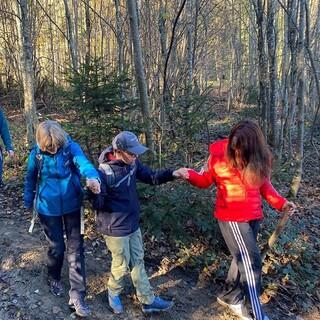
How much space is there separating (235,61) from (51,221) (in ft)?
71.4

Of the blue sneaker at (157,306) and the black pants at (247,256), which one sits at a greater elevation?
the black pants at (247,256)

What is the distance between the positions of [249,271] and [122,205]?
1.35 meters

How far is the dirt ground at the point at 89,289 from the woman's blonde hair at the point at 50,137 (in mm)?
1543

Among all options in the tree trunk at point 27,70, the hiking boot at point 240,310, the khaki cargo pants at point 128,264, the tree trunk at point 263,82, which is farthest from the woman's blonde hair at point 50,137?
the tree trunk at point 263,82

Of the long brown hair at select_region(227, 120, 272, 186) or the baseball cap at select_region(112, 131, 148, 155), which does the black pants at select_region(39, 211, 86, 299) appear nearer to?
the baseball cap at select_region(112, 131, 148, 155)

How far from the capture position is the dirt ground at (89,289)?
3.81 m

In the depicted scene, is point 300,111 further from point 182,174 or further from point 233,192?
point 182,174

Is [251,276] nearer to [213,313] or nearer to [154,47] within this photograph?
[213,313]

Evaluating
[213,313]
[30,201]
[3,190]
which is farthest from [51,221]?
[3,190]

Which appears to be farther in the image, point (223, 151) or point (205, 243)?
point (205, 243)

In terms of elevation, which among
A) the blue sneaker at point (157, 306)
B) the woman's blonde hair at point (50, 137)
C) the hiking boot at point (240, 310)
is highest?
the woman's blonde hair at point (50, 137)

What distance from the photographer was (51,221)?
3688 millimetres

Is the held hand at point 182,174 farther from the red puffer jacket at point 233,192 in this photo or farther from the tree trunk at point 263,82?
the tree trunk at point 263,82

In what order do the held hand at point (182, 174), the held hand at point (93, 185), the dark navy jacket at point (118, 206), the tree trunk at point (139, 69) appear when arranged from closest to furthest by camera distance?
the held hand at point (93, 185) → the dark navy jacket at point (118, 206) → the held hand at point (182, 174) → the tree trunk at point (139, 69)
